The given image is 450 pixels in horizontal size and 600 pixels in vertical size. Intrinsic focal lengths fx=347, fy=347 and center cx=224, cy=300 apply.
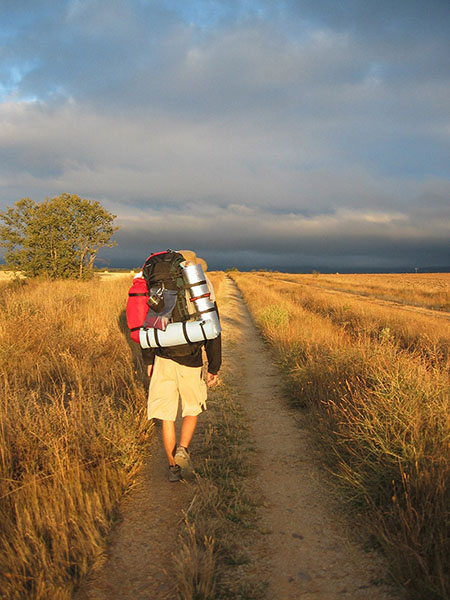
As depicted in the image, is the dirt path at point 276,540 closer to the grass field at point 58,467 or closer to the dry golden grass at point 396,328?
the grass field at point 58,467

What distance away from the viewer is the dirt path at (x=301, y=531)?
7.02 ft

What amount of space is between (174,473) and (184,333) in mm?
1371

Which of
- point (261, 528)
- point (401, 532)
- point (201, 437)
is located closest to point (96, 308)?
point (201, 437)

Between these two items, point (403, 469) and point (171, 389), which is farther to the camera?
point (171, 389)

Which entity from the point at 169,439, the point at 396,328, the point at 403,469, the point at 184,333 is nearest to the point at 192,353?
the point at 184,333

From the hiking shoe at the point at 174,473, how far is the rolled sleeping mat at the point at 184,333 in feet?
3.95

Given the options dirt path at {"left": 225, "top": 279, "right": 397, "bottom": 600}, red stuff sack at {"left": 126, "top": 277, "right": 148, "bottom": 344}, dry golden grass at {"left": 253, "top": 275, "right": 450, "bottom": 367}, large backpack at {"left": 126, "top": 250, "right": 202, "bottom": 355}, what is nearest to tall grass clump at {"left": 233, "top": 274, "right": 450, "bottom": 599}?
dirt path at {"left": 225, "top": 279, "right": 397, "bottom": 600}

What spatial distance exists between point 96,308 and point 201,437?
7.15 m

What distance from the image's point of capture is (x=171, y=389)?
341 cm

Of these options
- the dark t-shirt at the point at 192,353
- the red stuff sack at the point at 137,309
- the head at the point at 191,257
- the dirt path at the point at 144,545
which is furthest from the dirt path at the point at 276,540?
the head at the point at 191,257

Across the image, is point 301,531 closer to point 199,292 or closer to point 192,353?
point 192,353

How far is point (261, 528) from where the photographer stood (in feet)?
8.85

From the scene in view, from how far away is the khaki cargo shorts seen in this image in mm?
3369

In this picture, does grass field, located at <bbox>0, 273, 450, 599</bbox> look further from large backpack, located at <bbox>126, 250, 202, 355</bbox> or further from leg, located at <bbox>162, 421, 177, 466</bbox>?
large backpack, located at <bbox>126, 250, 202, 355</bbox>
